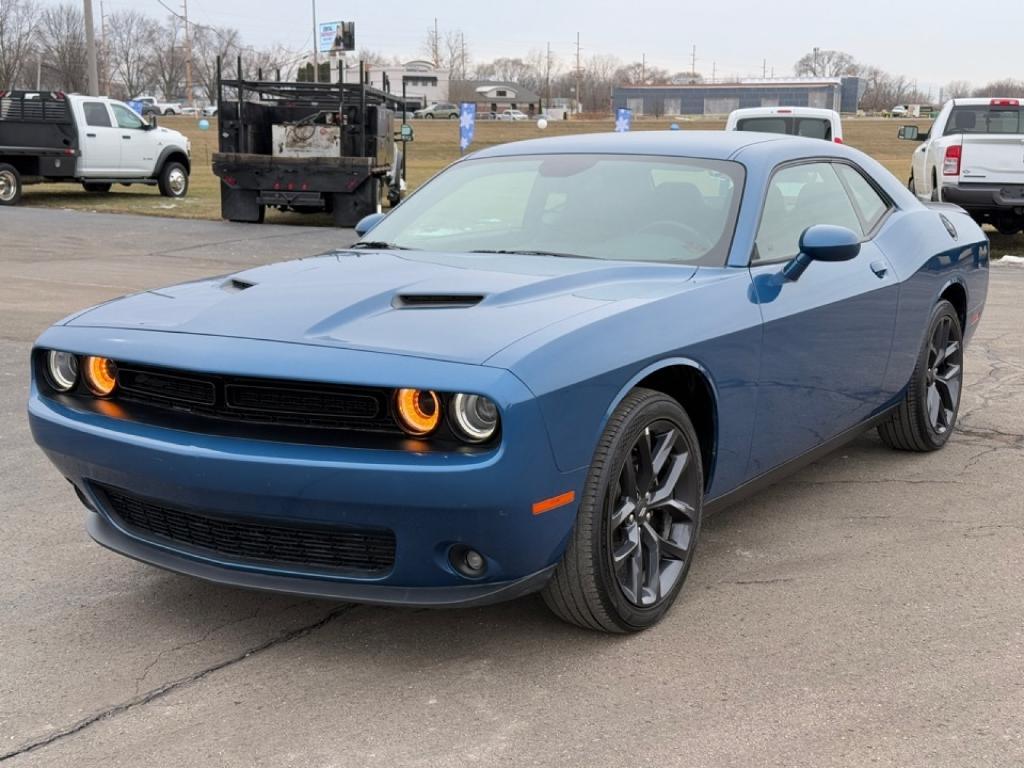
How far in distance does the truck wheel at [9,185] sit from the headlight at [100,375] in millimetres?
19806

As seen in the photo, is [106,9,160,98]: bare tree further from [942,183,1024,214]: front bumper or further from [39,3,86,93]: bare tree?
[942,183,1024,214]: front bumper

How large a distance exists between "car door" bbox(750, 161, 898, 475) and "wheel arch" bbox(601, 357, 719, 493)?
0.84 ft

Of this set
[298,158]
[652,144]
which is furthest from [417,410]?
[298,158]

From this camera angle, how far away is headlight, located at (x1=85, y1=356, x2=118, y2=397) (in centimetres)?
348

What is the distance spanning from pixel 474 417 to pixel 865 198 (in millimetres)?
2916

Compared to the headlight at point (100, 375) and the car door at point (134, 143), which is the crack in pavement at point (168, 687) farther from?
the car door at point (134, 143)

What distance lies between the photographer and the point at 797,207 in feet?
15.3

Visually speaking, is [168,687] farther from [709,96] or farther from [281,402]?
[709,96]

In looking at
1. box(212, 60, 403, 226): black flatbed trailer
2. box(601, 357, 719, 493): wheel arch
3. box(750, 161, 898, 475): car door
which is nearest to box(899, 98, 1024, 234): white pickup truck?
box(212, 60, 403, 226): black flatbed trailer

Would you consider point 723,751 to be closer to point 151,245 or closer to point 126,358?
point 126,358

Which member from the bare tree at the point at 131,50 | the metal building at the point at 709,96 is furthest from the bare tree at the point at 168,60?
the metal building at the point at 709,96

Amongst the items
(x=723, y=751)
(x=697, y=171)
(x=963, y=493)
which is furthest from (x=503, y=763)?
(x=963, y=493)

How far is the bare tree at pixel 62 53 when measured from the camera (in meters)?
81.3

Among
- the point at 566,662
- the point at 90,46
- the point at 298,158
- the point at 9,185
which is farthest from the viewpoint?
the point at 90,46
